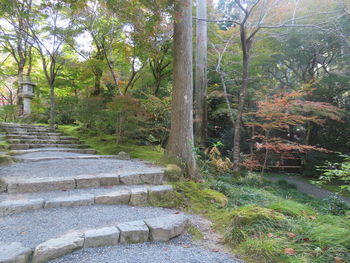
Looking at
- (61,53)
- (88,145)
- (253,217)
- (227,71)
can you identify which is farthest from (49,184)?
(227,71)

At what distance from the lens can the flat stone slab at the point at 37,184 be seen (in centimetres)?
249

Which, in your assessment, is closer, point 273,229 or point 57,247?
point 57,247

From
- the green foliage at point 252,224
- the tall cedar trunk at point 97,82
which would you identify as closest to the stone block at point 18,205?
the green foliage at point 252,224

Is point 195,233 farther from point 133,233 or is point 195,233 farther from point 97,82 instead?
point 97,82

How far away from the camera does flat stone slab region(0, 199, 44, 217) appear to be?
79.5 inches

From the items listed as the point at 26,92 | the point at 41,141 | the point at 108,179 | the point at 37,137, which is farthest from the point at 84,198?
the point at 26,92

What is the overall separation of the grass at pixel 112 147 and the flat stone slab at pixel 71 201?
2527mm

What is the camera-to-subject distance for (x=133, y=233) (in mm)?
1771

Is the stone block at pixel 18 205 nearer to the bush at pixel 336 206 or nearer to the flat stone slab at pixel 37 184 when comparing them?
the flat stone slab at pixel 37 184

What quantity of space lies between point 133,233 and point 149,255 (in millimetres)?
261

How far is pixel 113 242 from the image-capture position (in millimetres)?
1698

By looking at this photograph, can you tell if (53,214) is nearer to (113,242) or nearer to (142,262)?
(113,242)

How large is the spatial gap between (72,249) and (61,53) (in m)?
8.71

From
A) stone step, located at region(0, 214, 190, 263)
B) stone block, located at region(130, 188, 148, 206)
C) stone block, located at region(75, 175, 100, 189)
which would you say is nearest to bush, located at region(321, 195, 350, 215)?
stone step, located at region(0, 214, 190, 263)
